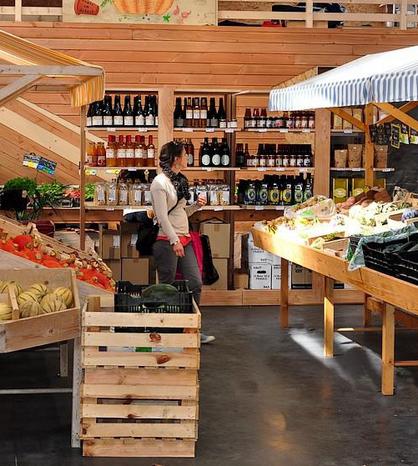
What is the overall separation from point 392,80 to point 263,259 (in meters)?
4.02

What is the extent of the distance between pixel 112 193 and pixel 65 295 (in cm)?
452

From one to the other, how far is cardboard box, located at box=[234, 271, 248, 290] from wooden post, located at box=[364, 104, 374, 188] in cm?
161

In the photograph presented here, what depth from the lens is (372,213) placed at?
8.13 m

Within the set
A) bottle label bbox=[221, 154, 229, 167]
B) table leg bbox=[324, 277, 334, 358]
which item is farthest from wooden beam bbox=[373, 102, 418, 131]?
bottle label bbox=[221, 154, 229, 167]

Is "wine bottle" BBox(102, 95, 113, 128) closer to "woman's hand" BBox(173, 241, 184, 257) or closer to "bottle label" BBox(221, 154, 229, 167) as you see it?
"bottle label" BBox(221, 154, 229, 167)

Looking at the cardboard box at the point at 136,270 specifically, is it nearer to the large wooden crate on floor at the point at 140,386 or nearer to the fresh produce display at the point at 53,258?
the fresh produce display at the point at 53,258

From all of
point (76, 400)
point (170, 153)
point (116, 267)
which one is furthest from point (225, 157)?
point (76, 400)

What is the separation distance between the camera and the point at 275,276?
10.2 m

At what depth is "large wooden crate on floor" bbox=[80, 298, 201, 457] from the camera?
509 centimetres

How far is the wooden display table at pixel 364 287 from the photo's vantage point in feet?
19.3

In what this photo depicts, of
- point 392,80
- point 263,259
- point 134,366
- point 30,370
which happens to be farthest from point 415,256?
point 263,259

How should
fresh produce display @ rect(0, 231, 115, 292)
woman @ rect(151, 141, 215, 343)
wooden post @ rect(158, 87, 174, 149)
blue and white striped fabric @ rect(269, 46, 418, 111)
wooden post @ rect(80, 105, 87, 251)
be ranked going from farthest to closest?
1. wooden post @ rect(158, 87, 174, 149)
2. wooden post @ rect(80, 105, 87, 251)
3. woman @ rect(151, 141, 215, 343)
4. fresh produce display @ rect(0, 231, 115, 292)
5. blue and white striped fabric @ rect(269, 46, 418, 111)

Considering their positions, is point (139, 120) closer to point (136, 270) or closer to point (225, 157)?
point (225, 157)

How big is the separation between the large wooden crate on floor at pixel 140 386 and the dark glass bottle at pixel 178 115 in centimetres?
510
